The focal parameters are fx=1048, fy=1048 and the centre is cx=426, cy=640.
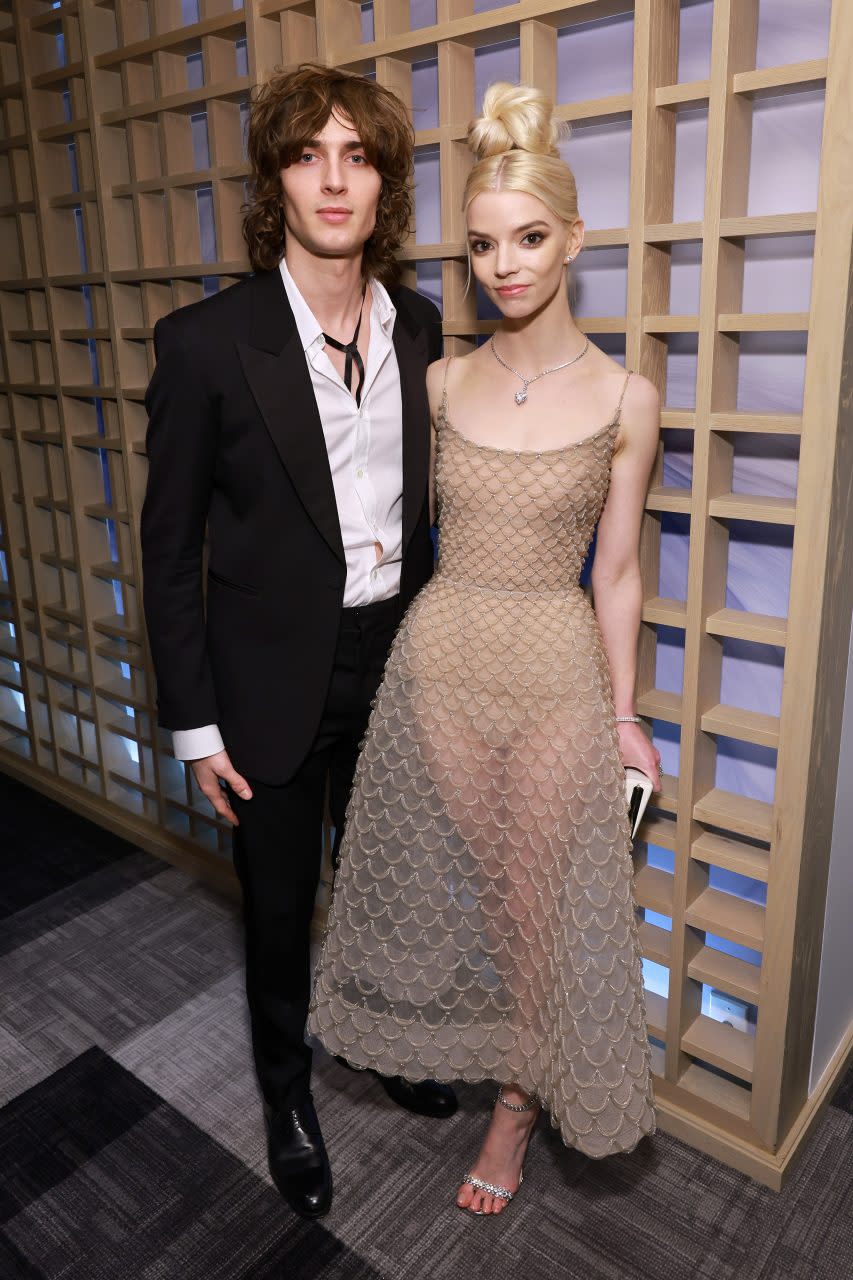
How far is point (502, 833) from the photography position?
170cm

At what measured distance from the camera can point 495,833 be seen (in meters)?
1.71

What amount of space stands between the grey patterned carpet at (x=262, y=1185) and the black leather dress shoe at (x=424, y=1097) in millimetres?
28

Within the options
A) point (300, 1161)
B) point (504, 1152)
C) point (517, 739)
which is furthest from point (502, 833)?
point (300, 1161)

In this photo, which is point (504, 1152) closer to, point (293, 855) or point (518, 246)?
point (293, 855)

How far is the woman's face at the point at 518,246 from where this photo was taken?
57.9 inches

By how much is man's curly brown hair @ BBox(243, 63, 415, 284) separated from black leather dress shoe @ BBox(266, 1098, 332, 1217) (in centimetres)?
152

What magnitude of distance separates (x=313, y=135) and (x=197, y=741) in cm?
95

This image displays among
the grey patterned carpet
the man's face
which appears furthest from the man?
the grey patterned carpet

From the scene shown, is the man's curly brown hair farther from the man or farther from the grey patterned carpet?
the grey patterned carpet

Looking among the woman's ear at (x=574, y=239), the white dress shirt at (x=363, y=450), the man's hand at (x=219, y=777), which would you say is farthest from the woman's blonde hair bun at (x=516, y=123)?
the man's hand at (x=219, y=777)

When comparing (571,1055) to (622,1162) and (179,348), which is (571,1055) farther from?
(179,348)

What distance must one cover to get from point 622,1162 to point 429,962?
61 cm

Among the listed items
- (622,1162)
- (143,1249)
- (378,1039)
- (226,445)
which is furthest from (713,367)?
(143,1249)

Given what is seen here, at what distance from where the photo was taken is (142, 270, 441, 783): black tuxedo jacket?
158 cm
